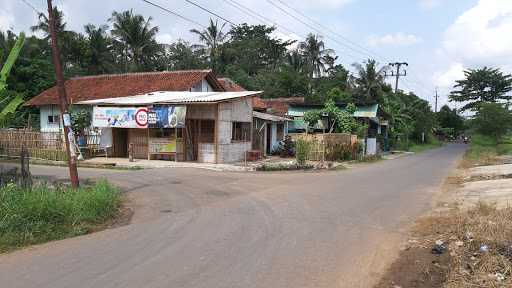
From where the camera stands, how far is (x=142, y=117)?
24.4 metres

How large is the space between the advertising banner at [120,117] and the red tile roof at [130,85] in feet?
19.6

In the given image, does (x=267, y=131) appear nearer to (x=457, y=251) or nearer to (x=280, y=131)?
(x=280, y=131)

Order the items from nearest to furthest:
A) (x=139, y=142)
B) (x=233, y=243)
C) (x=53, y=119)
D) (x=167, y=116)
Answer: (x=233, y=243)
(x=167, y=116)
(x=139, y=142)
(x=53, y=119)

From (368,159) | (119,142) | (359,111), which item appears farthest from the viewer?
(359,111)

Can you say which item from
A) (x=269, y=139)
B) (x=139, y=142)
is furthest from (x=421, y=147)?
(x=139, y=142)

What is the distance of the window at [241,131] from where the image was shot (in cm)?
2656

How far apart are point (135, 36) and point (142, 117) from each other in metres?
28.2

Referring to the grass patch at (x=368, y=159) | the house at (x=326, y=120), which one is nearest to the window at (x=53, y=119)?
the house at (x=326, y=120)

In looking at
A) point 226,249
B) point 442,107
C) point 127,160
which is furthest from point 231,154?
point 442,107

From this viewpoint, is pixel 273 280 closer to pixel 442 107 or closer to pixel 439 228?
pixel 439 228

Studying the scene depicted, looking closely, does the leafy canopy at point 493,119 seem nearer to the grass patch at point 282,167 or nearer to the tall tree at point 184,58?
the tall tree at point 184,58

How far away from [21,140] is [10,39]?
21735 millimetres

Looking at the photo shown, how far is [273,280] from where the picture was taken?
607 cm

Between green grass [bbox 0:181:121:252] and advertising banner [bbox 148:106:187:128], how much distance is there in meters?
13.0
